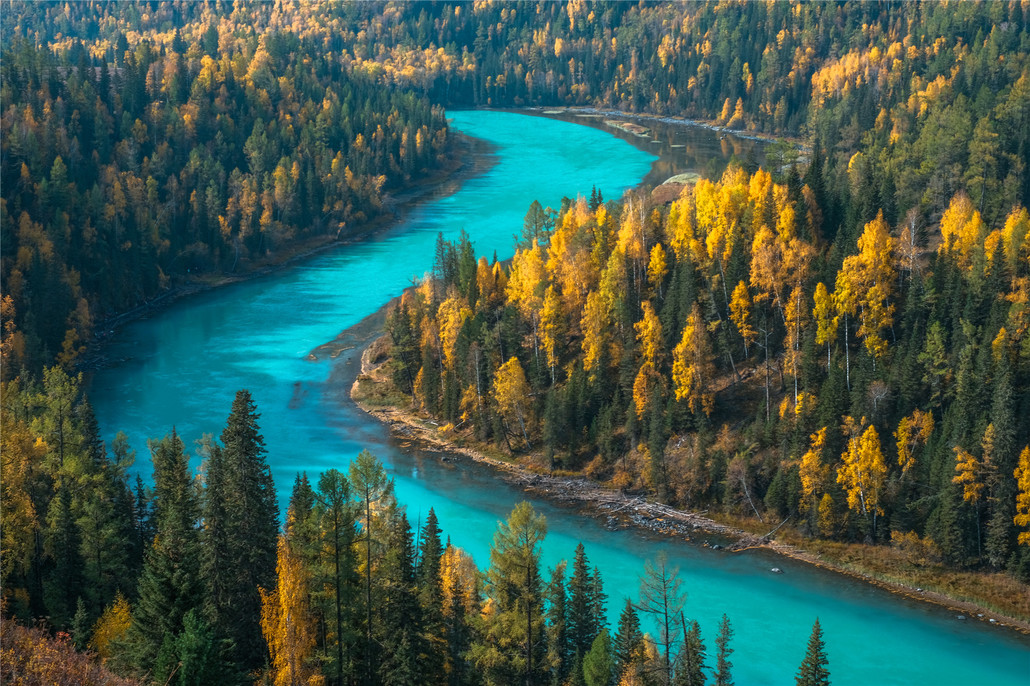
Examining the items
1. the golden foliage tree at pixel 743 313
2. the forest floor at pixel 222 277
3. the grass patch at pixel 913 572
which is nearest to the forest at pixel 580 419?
the golden foliage tree at pixel 743 313

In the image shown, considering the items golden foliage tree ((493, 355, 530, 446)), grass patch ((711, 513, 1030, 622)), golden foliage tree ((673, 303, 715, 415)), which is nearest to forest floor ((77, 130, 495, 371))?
golden foliage tree ((493, 355, 530, 446))

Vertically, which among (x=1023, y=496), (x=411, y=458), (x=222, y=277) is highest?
(x=1023, y=496)

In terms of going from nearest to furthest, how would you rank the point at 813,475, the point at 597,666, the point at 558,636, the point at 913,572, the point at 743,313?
the point at 597,666 → the point at 558,636 → the point at 913,572 → the point at 813,475 → the point at 743,313

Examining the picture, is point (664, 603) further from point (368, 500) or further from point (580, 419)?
point (580, 419)

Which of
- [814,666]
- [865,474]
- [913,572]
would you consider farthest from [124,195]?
[814,666]

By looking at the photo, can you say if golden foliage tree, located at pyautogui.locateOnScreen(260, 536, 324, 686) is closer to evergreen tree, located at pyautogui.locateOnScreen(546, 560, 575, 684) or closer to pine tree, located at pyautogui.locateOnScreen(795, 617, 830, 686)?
evergreen tree, located at pyautogui.locateOnScreen(546, 560, 575, 684)

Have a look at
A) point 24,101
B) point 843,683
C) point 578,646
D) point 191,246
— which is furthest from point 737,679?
point 24,101

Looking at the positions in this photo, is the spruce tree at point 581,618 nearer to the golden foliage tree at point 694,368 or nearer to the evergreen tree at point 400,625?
the evergreen tree at point 400,625
